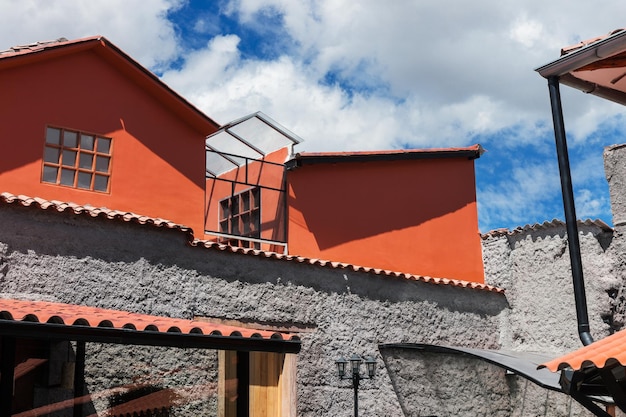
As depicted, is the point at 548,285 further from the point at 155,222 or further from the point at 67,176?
the point at 67,176

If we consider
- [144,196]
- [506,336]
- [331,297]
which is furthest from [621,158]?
[144,196]

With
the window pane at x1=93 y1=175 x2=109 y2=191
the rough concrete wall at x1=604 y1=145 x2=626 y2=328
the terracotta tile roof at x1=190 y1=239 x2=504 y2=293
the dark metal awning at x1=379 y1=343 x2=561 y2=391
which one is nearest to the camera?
the dark metal awning at x1=379 y1=343 x2=561 y2=391

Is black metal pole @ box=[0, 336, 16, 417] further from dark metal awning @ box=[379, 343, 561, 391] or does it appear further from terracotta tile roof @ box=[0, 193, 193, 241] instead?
dark metal awning @ box=[379, 343, 561, 391]

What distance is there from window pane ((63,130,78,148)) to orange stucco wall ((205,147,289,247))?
2.77m

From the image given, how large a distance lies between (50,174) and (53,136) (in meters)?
0.60

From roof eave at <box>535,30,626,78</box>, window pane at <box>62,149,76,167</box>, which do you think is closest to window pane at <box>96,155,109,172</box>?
window pane at <box>62,149,76,167</box>

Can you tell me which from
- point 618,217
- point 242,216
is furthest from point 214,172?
point 618,217

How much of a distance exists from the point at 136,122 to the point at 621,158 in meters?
7.85

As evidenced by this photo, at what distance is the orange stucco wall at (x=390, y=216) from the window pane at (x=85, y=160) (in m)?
3.71

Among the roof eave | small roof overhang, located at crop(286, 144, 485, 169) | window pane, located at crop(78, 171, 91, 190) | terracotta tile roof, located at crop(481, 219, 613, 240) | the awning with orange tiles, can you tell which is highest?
small roof overhang, located at crop(286, 144, 485, 169)

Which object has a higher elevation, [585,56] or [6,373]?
[585,56]

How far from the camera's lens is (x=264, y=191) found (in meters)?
14.2

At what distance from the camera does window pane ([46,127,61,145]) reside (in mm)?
11164

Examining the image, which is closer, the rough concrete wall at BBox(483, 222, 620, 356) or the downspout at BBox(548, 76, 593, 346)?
the downspout at BBox(548, 76, 593, 346)
